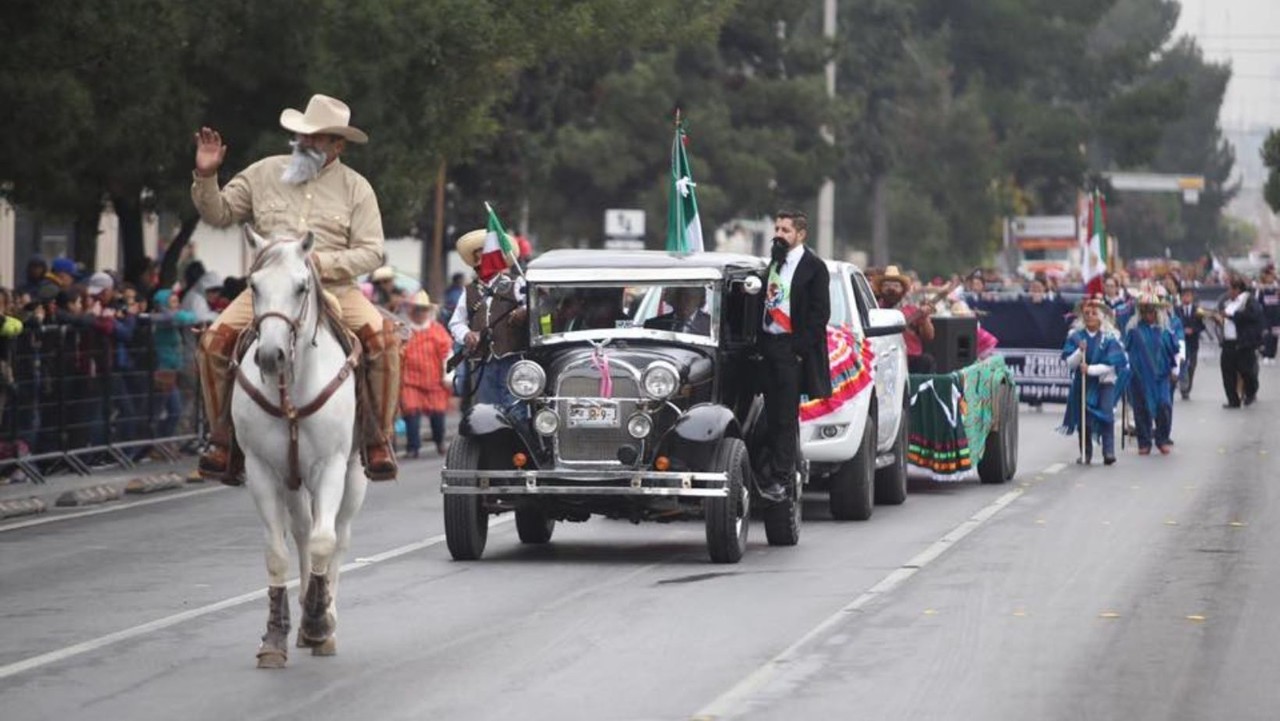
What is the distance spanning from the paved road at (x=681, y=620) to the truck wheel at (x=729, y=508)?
139mm

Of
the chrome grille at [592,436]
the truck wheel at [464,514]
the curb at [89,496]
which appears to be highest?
the chrome grille at [592,436]

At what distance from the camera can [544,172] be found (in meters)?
52.7

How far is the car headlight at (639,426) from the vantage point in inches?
635

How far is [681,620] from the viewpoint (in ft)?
44.7

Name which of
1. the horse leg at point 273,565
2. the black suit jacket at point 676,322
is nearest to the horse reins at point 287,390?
the horse leg at point 273,565

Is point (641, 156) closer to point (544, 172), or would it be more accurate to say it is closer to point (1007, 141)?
point (544, 172)

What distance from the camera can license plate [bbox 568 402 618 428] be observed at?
639 inches

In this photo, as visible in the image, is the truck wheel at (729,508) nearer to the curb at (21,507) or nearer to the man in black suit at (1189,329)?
the curb at (21,507)

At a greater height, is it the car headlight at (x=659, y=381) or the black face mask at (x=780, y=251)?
the black face mask at (x=780, y=251)

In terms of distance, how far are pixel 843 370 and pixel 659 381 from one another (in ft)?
11.7

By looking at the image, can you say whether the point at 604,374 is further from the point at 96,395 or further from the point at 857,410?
the point at 96,395

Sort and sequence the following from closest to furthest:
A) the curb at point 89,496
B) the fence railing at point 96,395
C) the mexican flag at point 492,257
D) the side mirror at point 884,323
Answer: the mexican flag at point 492,257 → the side mirror at point 884,323 → the curb at point 89,496 → the fence railing at point 96,395

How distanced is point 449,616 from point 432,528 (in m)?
5.63

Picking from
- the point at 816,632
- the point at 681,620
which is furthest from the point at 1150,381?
the point at 816,632
